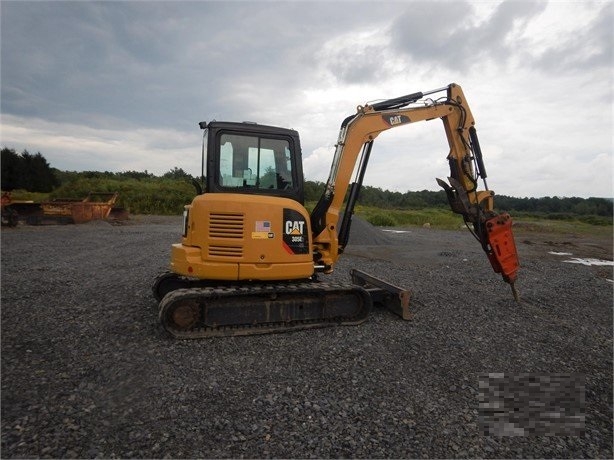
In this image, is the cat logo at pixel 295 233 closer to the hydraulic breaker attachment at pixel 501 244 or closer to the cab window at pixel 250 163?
the cab window at pixel 250 163

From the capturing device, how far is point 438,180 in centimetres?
702

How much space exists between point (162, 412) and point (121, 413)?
1.16ft

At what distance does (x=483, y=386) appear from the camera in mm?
4305

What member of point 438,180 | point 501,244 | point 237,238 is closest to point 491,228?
point 501,244

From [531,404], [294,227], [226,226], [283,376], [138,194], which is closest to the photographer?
[531,404]

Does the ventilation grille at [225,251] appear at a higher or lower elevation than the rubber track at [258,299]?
higher

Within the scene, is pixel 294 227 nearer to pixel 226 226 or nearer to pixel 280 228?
pixel 280 228

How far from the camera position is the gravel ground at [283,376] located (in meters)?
3.27

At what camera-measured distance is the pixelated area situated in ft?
11.9

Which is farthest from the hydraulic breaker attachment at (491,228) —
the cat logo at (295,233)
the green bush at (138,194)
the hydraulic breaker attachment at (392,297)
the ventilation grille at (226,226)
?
the green bush at (138,194)

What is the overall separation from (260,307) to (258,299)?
0.12 metres

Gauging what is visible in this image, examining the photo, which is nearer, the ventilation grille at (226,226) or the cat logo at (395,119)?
the ventilation grille at (226,226)

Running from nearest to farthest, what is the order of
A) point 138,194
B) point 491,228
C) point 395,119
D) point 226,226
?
point 226,226, point 395,119, point 491,228, point 138,194

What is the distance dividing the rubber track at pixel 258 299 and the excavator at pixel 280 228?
0.05ft
